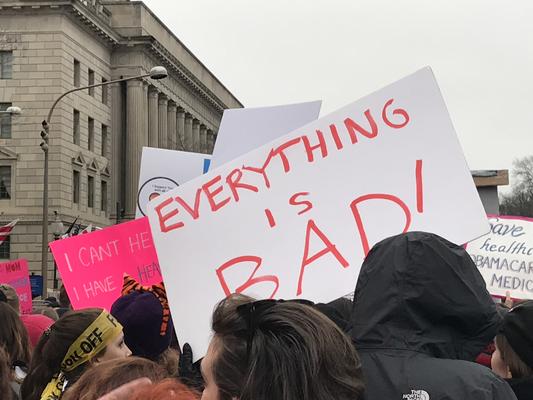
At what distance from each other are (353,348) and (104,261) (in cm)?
310

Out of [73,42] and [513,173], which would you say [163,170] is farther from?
[513,173]

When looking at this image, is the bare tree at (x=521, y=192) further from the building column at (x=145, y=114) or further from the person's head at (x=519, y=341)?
the person's head at (x=519, y=341)

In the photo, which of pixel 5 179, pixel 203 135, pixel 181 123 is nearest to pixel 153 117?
pixel 181 123

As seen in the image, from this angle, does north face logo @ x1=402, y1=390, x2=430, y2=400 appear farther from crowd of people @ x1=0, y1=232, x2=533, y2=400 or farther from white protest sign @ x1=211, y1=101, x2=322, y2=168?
white protest sign @ x1=211, y1=101, x2=322, y2=168

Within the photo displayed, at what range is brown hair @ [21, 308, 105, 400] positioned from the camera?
10.2ft

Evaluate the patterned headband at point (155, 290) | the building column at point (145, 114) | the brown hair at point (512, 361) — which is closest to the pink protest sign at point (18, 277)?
the patterned headband at point (155, 290)

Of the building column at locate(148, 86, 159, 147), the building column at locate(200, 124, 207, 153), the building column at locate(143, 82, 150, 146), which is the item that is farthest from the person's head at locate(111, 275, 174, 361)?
the building column at locate(200, 124, 207, 153)

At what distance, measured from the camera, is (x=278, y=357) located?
176 centimetres

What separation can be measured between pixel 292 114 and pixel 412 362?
372 cm

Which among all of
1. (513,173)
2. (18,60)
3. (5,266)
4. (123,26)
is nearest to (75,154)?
(18,60)

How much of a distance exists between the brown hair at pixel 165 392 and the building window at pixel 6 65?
42.2 meters

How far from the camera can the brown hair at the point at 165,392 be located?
1723 millimetres

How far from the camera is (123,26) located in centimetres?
5025

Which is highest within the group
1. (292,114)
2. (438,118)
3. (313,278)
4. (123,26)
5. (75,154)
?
(123,26)
